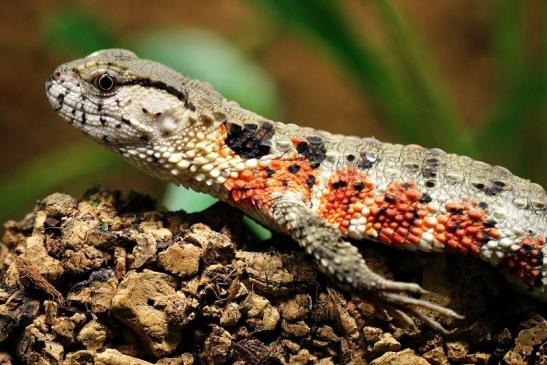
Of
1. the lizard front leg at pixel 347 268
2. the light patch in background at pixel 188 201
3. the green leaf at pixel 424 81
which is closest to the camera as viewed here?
the lizard front leg at pixel 347 268

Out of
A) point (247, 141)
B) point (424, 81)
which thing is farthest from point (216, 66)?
point (247, 141)

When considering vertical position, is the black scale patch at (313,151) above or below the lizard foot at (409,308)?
above

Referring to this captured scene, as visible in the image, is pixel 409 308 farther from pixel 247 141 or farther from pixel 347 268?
pixel 247 141

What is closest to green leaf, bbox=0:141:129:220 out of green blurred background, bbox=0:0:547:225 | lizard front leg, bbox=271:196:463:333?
green blurred background, bbox=0:0:547:225

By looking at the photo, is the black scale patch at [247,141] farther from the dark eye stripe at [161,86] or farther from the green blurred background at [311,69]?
the green blurred background at [311,69]

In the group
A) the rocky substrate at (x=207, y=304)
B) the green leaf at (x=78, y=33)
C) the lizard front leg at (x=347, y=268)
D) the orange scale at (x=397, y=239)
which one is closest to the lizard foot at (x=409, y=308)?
the lizard front leg at (x=347, y=268)
